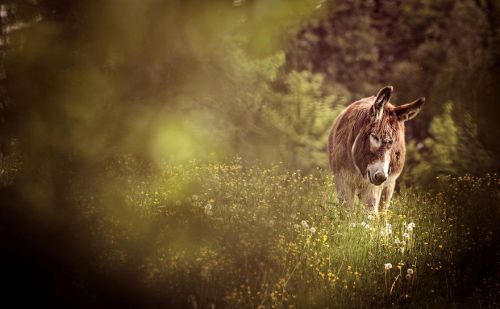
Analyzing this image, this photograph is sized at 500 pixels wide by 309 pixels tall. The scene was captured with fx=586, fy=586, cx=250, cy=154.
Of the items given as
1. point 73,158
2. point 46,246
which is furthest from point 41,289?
point 73,158

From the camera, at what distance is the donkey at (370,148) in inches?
201

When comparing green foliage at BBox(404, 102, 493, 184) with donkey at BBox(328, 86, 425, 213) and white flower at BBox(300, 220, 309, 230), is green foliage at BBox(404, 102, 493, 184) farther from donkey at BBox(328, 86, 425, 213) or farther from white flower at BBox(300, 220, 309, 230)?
white flower at BBox(300, 220, 309, 230)

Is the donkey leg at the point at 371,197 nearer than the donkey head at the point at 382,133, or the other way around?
the donkey head at the point at 382,133

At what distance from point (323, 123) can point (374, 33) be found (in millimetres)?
1239

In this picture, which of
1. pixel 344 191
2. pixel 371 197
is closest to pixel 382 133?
pixel 371 197

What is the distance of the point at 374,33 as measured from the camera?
22.2 feet

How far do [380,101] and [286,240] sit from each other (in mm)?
1534

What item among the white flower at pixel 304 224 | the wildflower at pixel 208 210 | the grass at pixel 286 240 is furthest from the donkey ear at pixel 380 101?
the wildflower at pixel 208 210

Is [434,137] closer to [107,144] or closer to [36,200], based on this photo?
[107,144]

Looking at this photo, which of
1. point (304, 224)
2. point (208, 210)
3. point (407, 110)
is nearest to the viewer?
point (407, 110)

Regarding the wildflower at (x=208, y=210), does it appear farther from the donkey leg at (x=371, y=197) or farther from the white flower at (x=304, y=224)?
the donkey leg at (x=371, y=197)

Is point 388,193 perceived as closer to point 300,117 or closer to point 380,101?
point 380,101

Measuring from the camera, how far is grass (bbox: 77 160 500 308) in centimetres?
505

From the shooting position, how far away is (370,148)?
515cm
